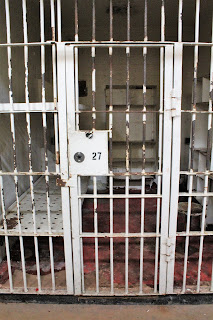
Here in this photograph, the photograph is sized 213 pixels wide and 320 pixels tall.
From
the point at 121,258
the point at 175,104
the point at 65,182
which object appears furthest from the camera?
the point at 121,258

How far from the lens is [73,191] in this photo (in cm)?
185

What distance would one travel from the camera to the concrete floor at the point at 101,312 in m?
Answer: 1.86

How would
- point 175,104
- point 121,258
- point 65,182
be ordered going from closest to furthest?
point 175,104 < point 65,182 < point 121,258

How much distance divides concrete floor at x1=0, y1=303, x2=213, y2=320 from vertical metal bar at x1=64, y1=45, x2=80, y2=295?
6.2 inches

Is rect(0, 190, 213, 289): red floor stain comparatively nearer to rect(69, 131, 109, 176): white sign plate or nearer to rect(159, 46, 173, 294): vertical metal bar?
rect(159, 46, 173, 294): vertical metal bar

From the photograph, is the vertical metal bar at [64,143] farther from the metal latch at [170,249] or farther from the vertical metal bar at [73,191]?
the metal latch at [170,249]

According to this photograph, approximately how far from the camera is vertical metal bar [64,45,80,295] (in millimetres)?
1714

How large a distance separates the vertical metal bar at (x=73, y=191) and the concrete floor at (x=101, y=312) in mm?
A: 158

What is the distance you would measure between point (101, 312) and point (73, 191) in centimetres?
98

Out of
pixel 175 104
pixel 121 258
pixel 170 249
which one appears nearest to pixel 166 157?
pixel 175 104

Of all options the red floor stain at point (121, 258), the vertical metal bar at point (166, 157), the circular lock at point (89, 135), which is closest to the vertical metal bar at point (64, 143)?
the circular lock at point (89, 135)

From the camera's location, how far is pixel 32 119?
351 centimetres

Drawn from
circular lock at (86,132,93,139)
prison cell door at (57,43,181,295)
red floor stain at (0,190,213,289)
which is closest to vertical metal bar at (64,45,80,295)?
prison cell door at (57,43,181,295)

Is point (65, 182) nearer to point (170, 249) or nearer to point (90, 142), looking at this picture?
point (90, 142)
